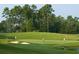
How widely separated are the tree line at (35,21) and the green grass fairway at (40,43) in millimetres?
69

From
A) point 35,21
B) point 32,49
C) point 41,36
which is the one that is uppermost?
point 35,21

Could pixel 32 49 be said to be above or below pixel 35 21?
below

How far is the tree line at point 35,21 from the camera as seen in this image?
1082 cm

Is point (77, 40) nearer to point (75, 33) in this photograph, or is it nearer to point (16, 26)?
point (75, 33)

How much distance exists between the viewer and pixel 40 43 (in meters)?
10.8

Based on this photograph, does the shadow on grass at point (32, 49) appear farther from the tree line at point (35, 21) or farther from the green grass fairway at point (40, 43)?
the tree line at point (35, 21)

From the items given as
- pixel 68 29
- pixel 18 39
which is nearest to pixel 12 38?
pixel 18 39

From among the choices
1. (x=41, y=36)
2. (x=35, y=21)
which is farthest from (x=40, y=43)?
(x=35, y=21)

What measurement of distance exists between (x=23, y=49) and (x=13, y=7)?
591mm

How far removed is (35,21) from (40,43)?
12.3 inches

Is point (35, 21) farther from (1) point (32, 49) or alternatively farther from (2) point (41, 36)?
(1) point (32, 49)

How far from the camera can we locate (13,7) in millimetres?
10805

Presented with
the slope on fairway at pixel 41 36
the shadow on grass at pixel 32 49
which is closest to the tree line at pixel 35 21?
the slope on fairway at pixel 41 36

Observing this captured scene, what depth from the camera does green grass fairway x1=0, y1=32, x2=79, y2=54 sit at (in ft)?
35.4
